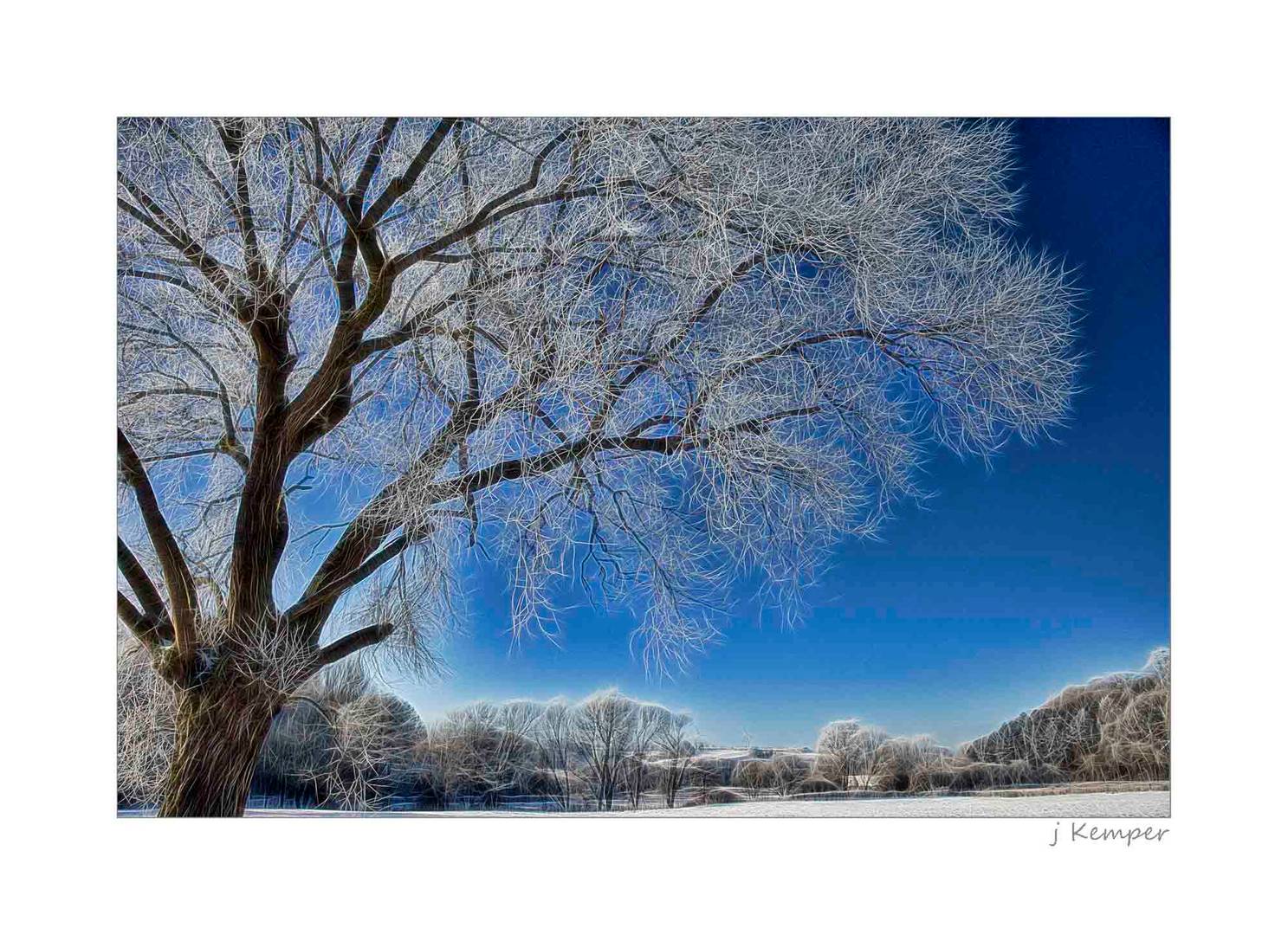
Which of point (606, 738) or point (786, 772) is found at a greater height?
point (606, 738)

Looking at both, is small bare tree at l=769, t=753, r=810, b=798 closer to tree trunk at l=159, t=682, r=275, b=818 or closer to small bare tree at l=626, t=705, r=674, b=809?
small bare tree at l=626, t=705, r=674, b=809

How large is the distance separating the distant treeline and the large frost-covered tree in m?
0.15

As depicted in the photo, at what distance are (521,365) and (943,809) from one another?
6.95 ft

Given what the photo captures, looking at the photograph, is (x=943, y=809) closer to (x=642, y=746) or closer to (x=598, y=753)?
(x=642, y=746)

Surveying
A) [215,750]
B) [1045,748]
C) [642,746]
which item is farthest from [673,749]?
[215,750]

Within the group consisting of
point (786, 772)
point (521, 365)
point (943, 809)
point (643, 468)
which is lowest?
point (943, 809)

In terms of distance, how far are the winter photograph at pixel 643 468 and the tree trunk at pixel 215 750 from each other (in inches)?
0.6

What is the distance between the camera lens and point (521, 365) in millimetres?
2918

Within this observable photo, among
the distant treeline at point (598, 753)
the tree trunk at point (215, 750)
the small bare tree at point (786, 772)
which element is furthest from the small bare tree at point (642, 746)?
the tree trunk at point (215, 750)

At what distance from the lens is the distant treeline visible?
9.50 feet

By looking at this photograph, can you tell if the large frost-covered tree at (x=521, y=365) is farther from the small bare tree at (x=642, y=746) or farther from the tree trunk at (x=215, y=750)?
the small bare tree at (x=642, y=746)

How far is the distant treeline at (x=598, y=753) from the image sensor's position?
114 inches

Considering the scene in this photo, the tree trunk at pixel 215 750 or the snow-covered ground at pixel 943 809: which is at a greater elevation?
the tree trunk at pixel 215 750
